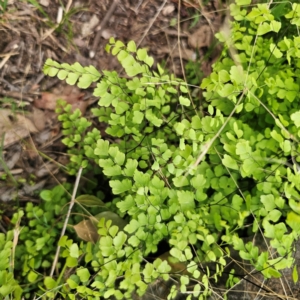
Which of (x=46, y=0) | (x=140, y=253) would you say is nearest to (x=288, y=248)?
(x=140, y=253)

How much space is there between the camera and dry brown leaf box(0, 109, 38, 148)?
1738 millimetres

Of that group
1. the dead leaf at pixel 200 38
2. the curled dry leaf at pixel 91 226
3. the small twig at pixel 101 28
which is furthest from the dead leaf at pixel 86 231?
the dead leaf at pixel 200 38

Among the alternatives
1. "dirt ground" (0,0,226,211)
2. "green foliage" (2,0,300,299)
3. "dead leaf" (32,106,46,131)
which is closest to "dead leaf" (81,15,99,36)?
"dirt ground" (0,0,226,211)

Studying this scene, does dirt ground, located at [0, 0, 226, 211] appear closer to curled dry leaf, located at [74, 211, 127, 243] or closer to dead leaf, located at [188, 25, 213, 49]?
dead leaf, located at [188, 25, 213, 49]

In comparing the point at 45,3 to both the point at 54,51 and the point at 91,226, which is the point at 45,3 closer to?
the point at 54,51

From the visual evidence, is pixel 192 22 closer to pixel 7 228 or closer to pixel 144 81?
pixel 144 81

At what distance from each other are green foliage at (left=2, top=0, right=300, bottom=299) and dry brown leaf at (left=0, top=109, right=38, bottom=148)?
0.46 metres

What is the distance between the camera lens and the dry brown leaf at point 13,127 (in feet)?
5.70

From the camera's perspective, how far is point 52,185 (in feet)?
5.74

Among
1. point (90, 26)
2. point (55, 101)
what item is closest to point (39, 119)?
point (55, 101)

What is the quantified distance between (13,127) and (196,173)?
35.3 inches

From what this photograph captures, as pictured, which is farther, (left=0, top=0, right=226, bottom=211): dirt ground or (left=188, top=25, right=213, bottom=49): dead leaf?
(left=188, top=25, right=213, bottom=49): dead leaf

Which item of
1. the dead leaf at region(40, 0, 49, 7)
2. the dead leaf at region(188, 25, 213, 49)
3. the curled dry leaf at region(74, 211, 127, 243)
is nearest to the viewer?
the curled dry leaf at region(74, 211, 127, 243)

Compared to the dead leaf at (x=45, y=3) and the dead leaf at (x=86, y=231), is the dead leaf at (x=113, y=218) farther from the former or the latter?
the dead leaf at (x=45, y=3)
